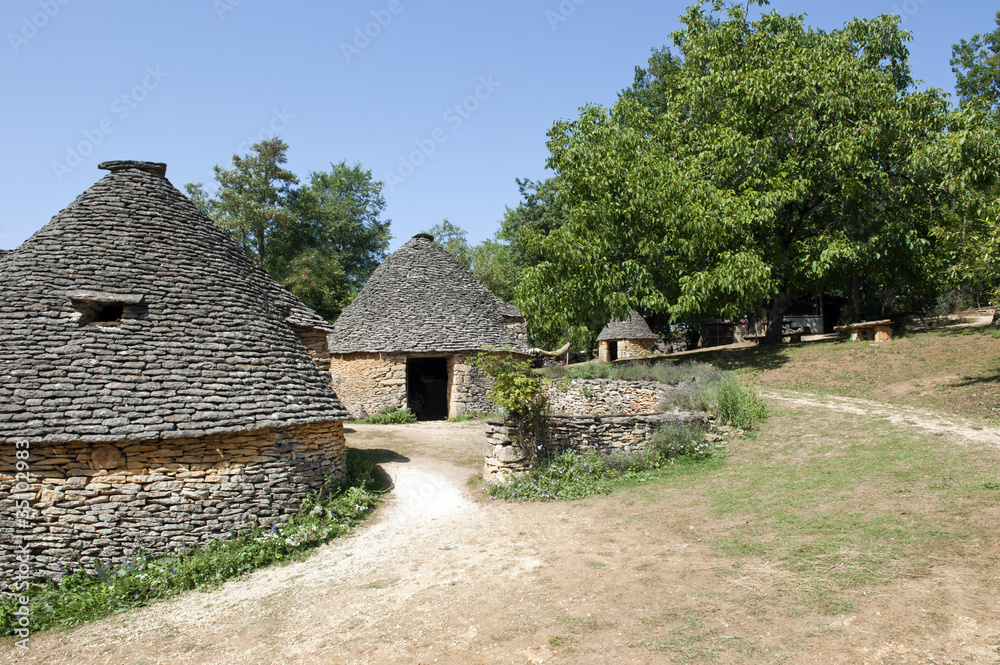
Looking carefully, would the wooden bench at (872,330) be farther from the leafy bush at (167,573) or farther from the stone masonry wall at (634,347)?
the leafy bush at (167,573)

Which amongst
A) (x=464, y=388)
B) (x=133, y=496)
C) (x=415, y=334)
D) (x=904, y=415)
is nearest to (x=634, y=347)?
(x=464, y=388)

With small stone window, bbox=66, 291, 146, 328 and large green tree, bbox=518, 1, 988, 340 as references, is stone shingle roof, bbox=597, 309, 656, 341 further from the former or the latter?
small stone window, bbox=66, 291, 146, 328

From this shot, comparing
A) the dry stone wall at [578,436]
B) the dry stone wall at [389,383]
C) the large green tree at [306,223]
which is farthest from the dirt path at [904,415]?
the large green tree at [306,223]

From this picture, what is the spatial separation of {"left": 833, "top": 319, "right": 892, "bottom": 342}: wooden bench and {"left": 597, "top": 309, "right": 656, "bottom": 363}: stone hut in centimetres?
915

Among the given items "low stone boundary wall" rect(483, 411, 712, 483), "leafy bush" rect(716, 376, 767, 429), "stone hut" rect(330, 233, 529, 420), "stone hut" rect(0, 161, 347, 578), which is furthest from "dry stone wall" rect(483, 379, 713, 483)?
"stone hut" rect(330, 233, 529, 420)

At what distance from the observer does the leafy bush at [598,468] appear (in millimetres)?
9045

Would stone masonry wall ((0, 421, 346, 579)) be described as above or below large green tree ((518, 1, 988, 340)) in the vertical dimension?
below

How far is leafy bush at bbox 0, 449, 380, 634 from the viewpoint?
654 centimetres

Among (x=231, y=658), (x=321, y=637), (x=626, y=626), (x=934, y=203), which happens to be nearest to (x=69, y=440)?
(x=231, y=658)

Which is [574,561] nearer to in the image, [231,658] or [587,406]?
[231,658]

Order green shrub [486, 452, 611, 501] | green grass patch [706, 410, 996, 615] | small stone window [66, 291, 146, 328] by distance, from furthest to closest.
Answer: green shrub [486, 452, 611, 501] → small stone window [66, 291, 146, 328] → green grass patch [706, 410, 996, 615]

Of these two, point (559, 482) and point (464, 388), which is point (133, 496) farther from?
point (464, 388)

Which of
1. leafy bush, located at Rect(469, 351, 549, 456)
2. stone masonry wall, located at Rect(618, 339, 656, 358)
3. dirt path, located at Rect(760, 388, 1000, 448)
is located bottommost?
dirt path, located at Rect(760, 388, 1000, 448)

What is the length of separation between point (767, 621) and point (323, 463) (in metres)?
6.30
